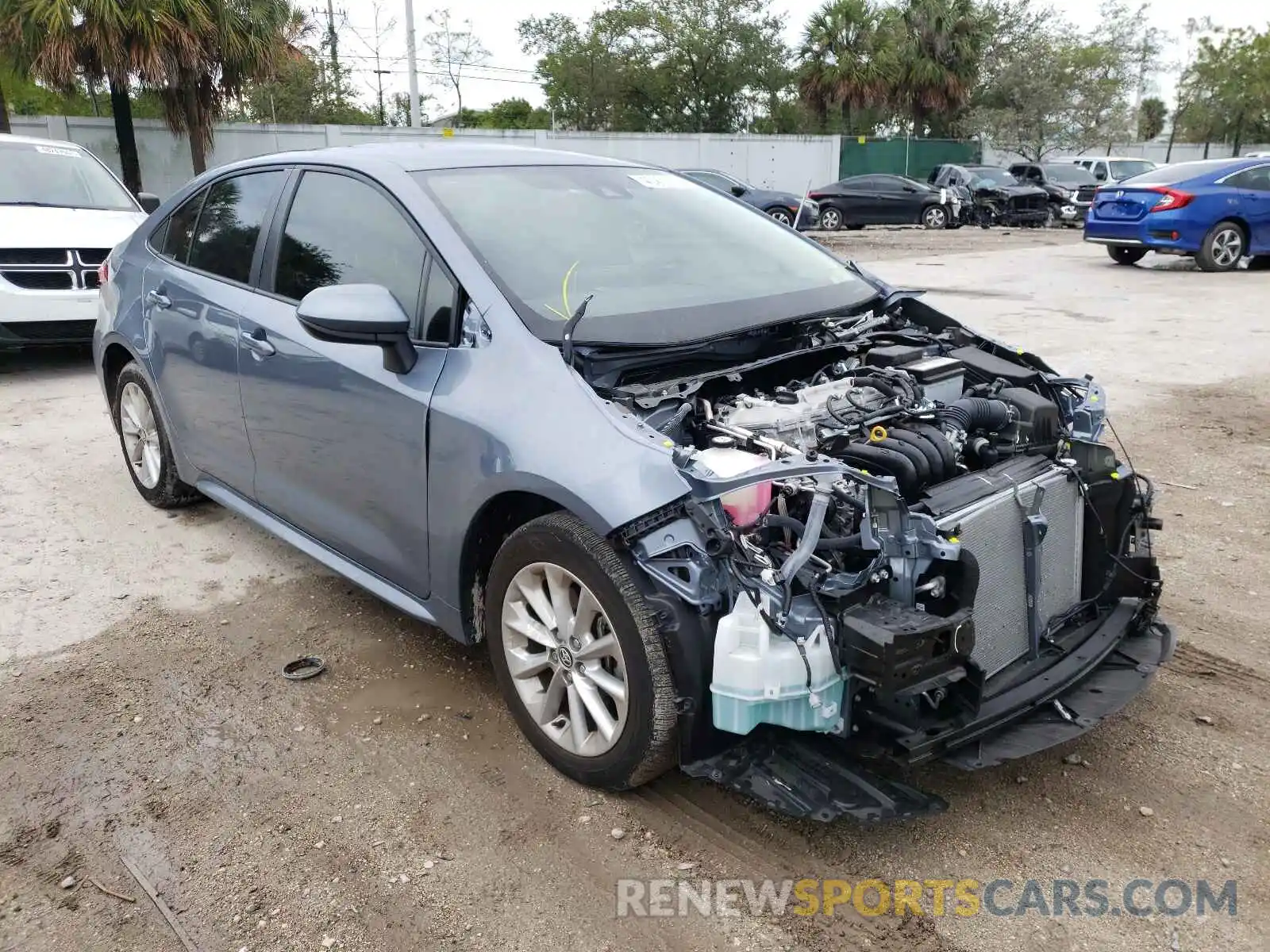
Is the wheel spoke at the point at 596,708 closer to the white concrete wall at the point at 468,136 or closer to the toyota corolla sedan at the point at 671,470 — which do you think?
the toyota corolla sedan at the point at 671,470

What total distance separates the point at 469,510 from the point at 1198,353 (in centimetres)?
798

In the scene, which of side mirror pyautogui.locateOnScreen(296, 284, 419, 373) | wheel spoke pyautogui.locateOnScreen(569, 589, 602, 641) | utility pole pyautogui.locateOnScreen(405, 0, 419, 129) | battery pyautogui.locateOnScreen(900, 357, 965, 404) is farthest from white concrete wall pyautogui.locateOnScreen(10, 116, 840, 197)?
wheel spoke pyautogui.locateOnScreen(569, 589, 602, 641)

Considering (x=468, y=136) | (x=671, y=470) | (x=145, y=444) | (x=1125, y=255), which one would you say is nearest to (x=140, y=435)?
(x=145, y=444)

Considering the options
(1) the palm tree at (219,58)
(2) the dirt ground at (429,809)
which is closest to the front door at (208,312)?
(2) the dirt ground at (429,809)

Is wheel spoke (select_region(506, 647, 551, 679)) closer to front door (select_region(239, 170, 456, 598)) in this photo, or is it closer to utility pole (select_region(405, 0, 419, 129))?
front door (select_region(239, 170, 456, 598))

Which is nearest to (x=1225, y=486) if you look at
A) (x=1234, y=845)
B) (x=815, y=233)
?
(x=1234, y=845)

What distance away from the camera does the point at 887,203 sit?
2558cm

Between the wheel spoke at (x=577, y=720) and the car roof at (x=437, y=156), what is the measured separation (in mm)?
1898

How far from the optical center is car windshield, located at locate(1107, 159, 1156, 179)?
26.0 metres

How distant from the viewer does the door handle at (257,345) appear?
3.72 meters

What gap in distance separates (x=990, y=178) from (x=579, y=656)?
26173 mm

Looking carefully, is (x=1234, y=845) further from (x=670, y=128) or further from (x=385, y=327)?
(x=670, y=128)

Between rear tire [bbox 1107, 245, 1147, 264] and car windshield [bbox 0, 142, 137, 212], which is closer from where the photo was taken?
car windshield [bbox 0, 142, 137, 212]

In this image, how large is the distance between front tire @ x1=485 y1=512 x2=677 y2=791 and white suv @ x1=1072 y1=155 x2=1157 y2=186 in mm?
26983
